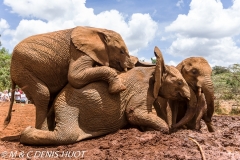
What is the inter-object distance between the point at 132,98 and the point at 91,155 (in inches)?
57.5

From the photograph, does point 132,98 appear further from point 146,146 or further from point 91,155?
point 91,155

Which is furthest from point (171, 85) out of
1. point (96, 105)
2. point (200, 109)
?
point (96, 105)

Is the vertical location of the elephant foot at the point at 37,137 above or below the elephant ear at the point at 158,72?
below

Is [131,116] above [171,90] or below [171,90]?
below

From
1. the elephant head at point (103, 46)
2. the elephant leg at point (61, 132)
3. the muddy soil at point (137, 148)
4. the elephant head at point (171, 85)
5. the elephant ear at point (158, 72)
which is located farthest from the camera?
the elephant head at point (171, 85)

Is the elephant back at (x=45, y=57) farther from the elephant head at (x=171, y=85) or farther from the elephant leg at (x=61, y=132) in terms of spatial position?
the elephant head at (x=171, y=85)

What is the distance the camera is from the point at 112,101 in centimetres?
583

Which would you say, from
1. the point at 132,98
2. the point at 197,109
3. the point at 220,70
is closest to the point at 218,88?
the point at 220,70

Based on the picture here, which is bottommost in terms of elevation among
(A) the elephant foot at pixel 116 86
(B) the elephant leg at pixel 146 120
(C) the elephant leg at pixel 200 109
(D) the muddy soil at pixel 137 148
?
(D) the muddy soil at pixel 137 148

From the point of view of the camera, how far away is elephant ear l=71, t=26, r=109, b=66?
5.77 m

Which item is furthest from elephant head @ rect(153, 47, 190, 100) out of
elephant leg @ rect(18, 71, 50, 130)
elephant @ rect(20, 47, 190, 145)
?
elephant leg @ rect(18, 71, 50, 130)

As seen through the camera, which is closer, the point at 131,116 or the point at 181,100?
the point at 131,116

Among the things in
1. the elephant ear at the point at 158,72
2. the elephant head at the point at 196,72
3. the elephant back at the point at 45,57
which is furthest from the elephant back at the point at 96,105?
the elephant head at the point at 196,72

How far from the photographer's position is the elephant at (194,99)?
6871 millimetres
